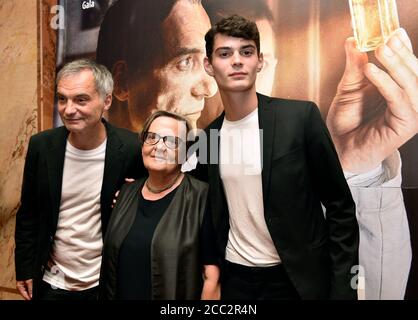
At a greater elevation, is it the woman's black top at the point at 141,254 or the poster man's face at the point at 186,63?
the poster man's face at the point at 186,63

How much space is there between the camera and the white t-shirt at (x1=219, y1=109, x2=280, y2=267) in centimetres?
157

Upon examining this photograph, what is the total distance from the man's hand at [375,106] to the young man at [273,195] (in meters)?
0.62

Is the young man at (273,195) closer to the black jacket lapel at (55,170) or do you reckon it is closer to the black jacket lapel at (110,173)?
the black jacket lapel at (110,173)

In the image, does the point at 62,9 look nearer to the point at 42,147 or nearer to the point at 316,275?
the point at 42,147

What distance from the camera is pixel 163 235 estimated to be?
155cm

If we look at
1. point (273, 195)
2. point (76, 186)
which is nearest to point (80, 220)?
point (76, 186)

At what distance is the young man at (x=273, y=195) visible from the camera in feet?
4.95

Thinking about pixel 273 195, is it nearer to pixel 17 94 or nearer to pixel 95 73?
pixel 95 73

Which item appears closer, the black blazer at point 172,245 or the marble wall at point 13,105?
the black blazer at point 172,245

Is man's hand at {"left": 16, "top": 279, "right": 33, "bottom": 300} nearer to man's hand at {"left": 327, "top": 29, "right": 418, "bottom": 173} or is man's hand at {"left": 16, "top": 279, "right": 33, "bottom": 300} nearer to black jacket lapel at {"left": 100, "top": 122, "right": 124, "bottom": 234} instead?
black jacket lapel at {"left": 100, "top": 122, "right": 124, "bottom": 234}

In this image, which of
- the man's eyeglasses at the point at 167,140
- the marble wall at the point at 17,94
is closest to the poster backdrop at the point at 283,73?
the marble wall at the point at 17,94

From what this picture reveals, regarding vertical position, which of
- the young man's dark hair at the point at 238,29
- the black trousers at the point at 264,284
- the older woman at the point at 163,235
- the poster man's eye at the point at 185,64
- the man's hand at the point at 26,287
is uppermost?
the young man's dark hair at the point at 238,29

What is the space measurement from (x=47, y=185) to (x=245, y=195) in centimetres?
91
